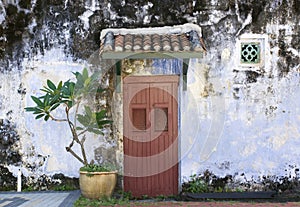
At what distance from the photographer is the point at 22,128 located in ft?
30.0

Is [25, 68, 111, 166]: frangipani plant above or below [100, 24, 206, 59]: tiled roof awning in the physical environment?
below

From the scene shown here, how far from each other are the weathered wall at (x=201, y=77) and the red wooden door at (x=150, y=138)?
9.9 inches

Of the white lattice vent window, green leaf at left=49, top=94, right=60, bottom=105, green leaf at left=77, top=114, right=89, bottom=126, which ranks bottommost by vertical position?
green leaf at left=77, top=114, right=89, bottom=126

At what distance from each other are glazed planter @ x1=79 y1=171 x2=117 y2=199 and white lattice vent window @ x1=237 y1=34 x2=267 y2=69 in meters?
3.24

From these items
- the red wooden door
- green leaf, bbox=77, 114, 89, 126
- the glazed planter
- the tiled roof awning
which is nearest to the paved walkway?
the glazed planter

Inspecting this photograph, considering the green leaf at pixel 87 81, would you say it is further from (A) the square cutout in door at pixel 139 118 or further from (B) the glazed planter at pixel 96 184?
(B) the glazed planter at pixel 96 184

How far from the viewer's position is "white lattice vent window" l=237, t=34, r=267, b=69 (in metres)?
9.11

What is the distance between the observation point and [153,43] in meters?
8.24

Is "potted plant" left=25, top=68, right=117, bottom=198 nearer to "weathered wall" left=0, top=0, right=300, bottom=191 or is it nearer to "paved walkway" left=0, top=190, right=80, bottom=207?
"paved walkway" left=0, top=190, right=80, bottom=207

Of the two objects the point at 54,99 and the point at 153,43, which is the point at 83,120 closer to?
the point at 54,99

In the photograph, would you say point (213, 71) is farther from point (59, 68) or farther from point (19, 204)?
point (19, 204)

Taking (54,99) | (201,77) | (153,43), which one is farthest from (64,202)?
(201,77)

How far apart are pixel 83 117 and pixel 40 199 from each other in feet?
5.11

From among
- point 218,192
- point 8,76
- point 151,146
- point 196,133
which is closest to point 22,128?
point 8,76
